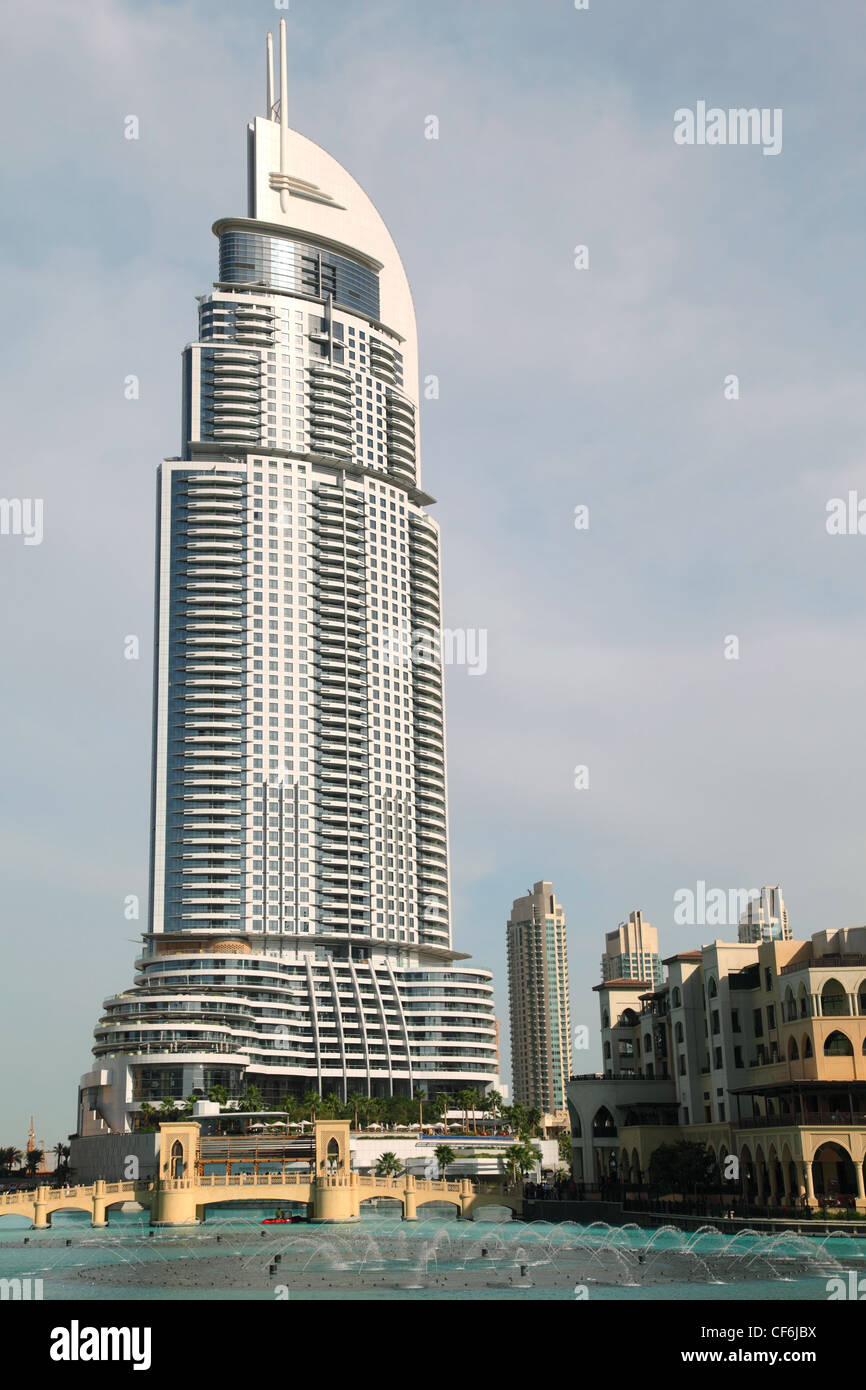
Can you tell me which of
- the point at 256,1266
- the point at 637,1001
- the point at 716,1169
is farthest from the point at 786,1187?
the point at 637,1001

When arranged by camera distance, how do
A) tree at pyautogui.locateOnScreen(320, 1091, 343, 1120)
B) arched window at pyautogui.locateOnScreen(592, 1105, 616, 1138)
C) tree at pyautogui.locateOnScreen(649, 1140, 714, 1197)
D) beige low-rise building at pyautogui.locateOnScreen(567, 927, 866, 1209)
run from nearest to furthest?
beige low-rise building at pyautogui.locateOnScreen(567, 927, 866, 1209)
tree at pyautogui.locateOnScreen(649, 1140, 714, 1197)
arched window at pyautogui.locateOnScreen(592, 1105, 616, 1138)
tree at pyautogui.locateOnScreen(320, 1091, 343, 1120)

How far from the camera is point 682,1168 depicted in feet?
352

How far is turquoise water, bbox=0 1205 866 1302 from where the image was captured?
6612cm

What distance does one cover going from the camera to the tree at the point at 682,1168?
4173 inches

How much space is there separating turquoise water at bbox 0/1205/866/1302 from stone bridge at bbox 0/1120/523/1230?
183 centimetres

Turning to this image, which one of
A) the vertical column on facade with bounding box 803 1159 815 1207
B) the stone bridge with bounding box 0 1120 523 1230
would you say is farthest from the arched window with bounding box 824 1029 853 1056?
the stone bridge with bounding box 0 1120 523 1230

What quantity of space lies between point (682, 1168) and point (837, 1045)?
65.1 feet

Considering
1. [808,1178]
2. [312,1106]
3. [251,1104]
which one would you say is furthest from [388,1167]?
[808,1178]

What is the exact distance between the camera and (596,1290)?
2625 inches

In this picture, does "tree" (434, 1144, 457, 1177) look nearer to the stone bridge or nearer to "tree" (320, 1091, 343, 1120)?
"tree" (320, 1091, 343, 1120)

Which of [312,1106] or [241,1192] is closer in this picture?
[241,1192]

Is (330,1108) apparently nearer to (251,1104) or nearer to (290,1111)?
(290,1111)

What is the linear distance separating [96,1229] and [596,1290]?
225 ft
